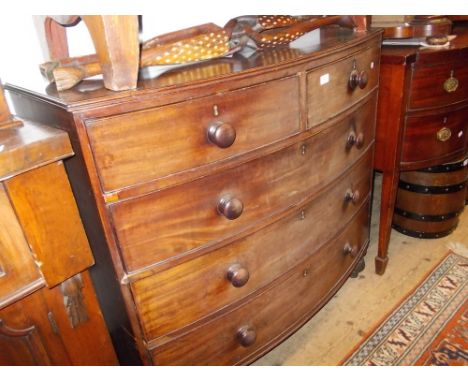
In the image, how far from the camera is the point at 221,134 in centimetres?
80

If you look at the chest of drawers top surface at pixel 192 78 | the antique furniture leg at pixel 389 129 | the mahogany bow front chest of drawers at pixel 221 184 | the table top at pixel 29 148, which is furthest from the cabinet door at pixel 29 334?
the antique furniture leg at pixel 389 129

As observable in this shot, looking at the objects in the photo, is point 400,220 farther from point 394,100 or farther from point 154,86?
point 154,86

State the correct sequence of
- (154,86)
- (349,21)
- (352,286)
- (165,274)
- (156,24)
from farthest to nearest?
(352,286) → (349,21) → (156,24) → (165,274) → (154,86)

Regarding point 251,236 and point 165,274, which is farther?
point 251,236

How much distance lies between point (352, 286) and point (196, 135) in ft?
4.31

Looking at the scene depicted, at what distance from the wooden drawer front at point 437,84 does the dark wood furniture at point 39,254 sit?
129cm

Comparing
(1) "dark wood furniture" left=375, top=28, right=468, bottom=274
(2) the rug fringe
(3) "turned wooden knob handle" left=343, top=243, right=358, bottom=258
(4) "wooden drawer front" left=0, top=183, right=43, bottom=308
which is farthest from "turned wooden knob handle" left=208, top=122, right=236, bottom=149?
(2) the rug fringe

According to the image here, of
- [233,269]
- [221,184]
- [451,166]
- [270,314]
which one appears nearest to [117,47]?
[221,184]

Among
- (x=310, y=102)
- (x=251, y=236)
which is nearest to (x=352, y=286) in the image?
(x=251, y=236)

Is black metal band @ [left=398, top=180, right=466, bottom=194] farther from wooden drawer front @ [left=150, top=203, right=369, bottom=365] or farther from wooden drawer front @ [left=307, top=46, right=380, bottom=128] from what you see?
wooden drawer front @ [left=307, top=46, right=380, bottom=128]

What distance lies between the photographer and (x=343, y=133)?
1.20 m

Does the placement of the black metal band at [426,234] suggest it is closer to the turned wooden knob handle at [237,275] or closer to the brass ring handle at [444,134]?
the brass ring handle at [444,134]

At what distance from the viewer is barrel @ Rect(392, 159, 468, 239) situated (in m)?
1.88

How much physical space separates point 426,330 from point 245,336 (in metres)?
0.88
